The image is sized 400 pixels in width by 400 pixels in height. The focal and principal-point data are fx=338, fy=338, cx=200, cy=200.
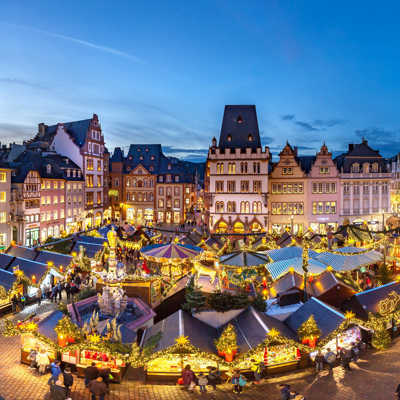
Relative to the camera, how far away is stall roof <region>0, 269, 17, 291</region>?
53.7 feet

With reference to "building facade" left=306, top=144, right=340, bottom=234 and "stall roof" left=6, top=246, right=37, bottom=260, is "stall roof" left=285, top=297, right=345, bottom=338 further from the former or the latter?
"building facade" left=306, top=144, right=340, bottom=234

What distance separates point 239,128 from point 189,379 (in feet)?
121

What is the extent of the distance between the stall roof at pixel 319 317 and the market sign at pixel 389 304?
89.9 inches

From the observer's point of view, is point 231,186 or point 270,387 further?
point 231,186

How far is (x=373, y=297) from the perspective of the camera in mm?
12711

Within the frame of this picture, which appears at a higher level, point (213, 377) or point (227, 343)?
point (227, 343)

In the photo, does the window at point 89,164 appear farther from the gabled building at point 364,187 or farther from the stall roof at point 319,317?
the stall roof at point 319,317

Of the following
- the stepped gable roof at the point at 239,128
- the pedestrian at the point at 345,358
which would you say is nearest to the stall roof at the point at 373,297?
the pedestrian at the point at 345,358

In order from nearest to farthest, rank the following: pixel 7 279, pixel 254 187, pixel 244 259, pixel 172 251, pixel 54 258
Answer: pixel 7 279 → pixel 244 259 → pixel 54 258 → pixel 172 251 → pixel 254 187

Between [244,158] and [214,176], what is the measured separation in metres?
4.30

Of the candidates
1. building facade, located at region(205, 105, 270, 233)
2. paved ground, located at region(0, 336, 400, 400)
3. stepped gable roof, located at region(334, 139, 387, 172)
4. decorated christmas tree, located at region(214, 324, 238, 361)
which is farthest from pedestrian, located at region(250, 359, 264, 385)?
stepped gable roof, located at region(334, 139, 387, 172)

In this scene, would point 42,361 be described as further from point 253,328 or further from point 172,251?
point 172,251

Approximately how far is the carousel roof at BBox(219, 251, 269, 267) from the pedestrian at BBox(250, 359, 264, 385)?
844 cm

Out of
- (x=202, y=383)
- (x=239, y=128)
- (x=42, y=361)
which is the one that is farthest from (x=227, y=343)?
(x=239, y=128)
